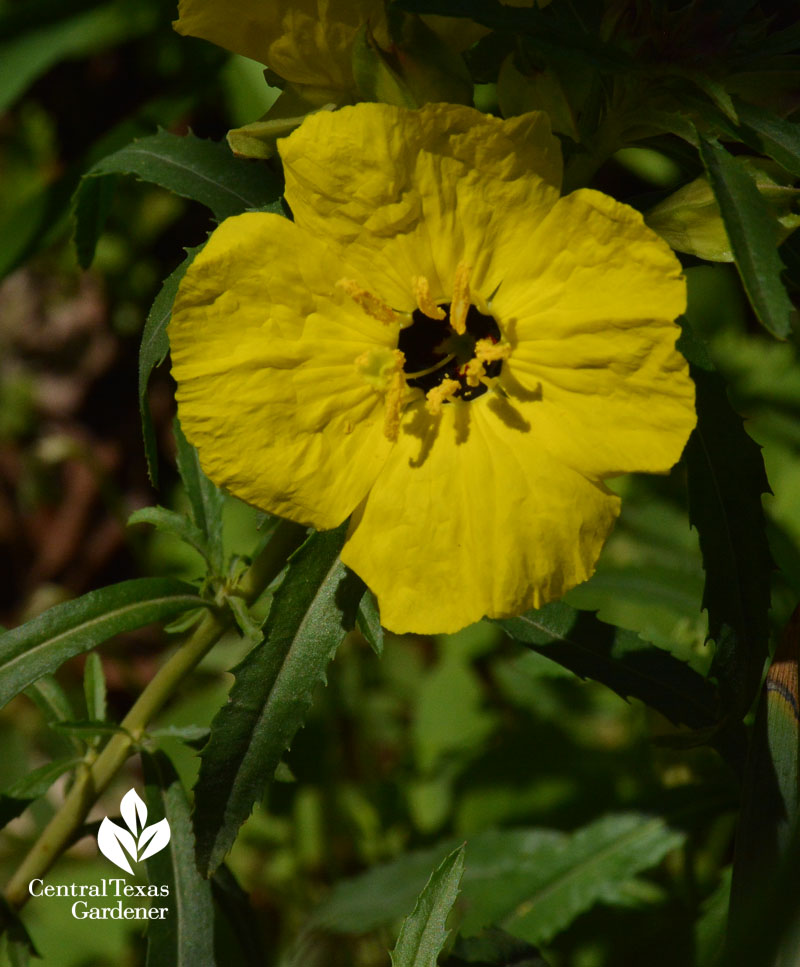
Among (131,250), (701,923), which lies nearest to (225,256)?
(701,923)

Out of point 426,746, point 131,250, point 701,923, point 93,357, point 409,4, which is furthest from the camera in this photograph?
point 93,357

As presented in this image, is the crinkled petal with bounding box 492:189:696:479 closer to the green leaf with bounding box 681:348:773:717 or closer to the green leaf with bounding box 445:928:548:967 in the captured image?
the green leaf with bounding box 681:348:773:717

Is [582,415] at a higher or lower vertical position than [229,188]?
lower

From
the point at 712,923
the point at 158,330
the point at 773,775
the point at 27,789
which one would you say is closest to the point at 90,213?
the point at 158,330

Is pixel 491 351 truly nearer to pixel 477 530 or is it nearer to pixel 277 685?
pixel 477 530

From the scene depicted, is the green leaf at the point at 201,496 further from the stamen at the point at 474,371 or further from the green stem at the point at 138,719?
the stamen at the point at 474,371

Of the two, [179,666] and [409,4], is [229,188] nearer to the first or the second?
[409,4]
